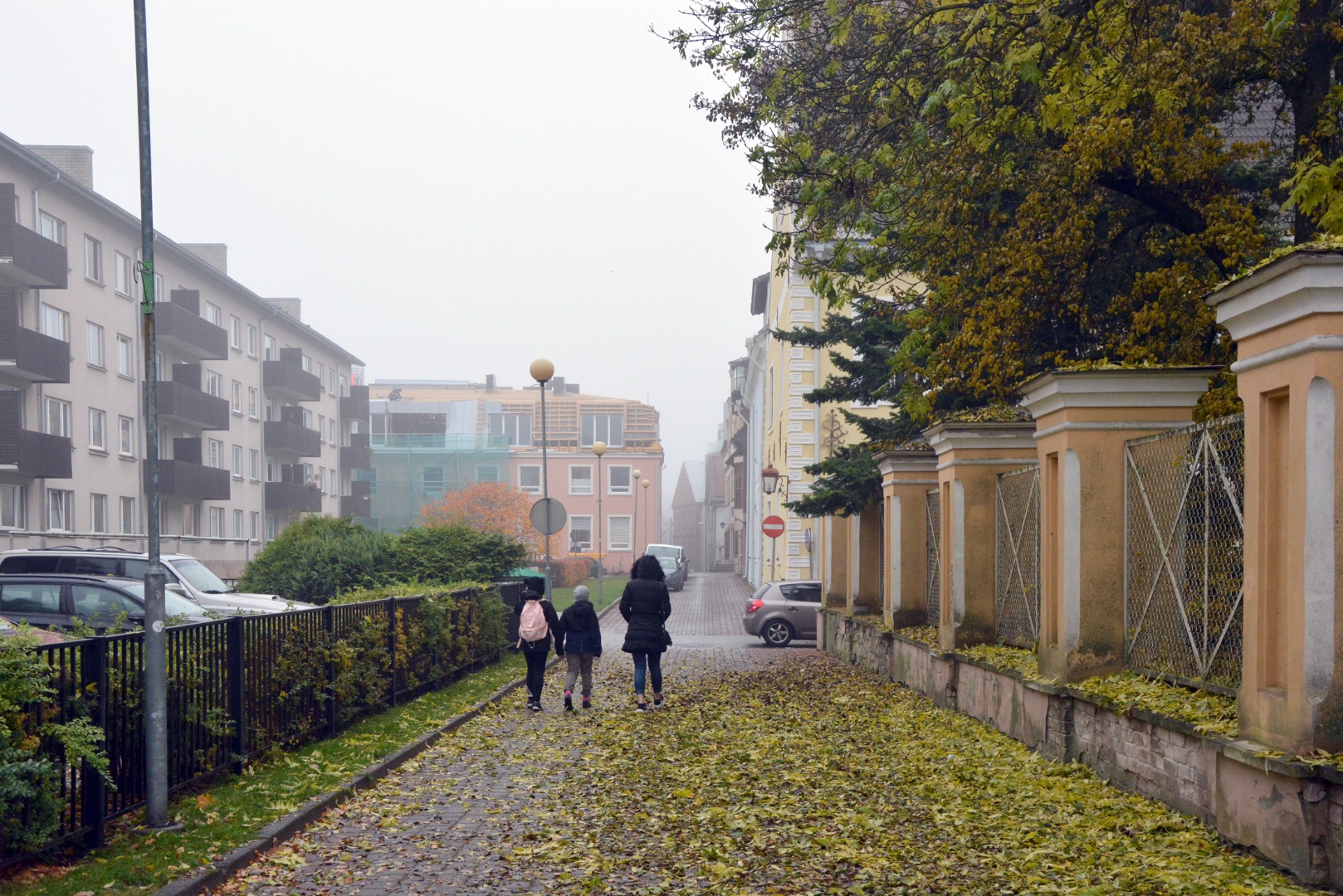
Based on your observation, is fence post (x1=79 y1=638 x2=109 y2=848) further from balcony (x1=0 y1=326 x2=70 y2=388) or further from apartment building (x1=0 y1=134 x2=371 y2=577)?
balcony (x1=0 y1=326 x2=70 y2=388)

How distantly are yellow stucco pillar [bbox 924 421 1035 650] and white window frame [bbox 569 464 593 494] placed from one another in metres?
81.0

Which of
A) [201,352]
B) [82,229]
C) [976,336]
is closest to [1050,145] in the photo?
[976,336]

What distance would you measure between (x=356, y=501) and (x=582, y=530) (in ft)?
61.1

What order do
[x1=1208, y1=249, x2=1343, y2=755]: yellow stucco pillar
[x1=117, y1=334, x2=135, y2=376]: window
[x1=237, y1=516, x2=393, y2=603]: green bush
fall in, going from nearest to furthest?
[x1=1208, y1=249, x2=1343, y2=755]: yellow stucco pillar < [x1=237, y1=516, x2=393, y2=603]: green bush < [x1=117, y1=334, x2=135, y2=376]: window

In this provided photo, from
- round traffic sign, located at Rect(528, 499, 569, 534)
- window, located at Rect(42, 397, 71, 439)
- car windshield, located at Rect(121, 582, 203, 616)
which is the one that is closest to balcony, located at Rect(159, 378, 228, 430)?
window, located at Rect(42, 397, 71, 439)

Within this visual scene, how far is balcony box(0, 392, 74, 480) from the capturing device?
118 ft

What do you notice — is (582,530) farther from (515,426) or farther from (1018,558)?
(1018,558)

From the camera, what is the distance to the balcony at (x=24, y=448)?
118ft

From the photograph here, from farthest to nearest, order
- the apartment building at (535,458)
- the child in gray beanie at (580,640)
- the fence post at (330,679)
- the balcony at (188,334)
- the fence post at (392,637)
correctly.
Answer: the apartment building at (535,458), the balcony at (188,334), the child in gray beanie at (580,640), the fence post at (392,637), the fence post at (330,679)

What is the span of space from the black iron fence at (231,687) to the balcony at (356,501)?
2383 inches

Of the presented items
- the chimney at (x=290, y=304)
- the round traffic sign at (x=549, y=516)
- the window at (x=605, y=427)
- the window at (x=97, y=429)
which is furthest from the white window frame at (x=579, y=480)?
the round traffic sign at (x=549, y=516)

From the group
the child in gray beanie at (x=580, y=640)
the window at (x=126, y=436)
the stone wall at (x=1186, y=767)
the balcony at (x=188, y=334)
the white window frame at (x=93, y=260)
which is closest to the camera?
the stone wall at (x=1186, y=767)

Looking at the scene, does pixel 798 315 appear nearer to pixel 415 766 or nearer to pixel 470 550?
pixel 470 550

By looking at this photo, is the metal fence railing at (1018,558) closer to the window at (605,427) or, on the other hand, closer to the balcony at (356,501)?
the balcony at (356,501)
